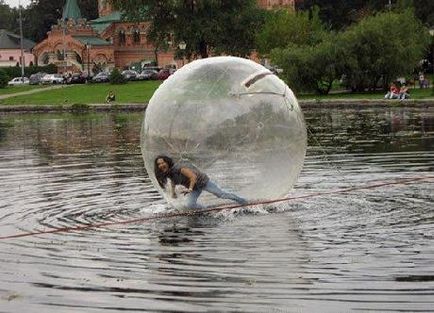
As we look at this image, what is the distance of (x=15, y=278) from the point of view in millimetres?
10617

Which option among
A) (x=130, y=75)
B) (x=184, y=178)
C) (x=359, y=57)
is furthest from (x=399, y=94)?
(x=130, y=75)

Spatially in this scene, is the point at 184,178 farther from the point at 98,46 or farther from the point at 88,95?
the point at 98,46

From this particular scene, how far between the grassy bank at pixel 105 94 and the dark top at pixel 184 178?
37554 millimetres

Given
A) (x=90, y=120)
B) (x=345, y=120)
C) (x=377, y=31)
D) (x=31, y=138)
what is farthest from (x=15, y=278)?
(x=377, y=31)

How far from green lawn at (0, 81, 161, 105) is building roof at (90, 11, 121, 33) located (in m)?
38.3

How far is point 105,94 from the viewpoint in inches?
2778

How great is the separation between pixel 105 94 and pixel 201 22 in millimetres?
9209

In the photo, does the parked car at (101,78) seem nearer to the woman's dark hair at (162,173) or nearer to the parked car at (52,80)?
the parked car at (52,80)

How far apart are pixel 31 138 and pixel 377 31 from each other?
28103 millimetres

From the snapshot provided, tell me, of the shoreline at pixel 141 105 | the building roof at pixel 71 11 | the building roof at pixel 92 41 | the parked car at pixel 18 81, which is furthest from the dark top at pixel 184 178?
the building roof at pixel 71 11

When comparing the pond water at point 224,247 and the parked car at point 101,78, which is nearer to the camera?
the pond water at point 224,247

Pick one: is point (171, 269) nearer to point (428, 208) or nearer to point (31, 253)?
point (31, 253)

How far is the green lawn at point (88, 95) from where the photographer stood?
64.4 metres

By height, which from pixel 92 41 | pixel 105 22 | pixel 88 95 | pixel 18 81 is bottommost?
pixel 18 81
